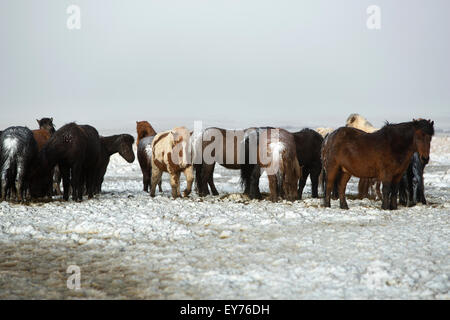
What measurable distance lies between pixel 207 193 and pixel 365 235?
7120 millimetres

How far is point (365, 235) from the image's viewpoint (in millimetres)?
6531

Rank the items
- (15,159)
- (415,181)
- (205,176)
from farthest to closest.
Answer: (205,176)
(15,159)
(415,181)

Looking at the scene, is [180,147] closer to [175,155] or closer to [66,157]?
[175,155]

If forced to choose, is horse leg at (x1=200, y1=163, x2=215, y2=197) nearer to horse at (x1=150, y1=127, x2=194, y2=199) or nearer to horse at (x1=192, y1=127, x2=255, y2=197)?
horse at (x1=192, y1=127, x2=255, y2=197)

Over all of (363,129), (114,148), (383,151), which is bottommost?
(114,148)

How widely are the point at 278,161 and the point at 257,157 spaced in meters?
0.73

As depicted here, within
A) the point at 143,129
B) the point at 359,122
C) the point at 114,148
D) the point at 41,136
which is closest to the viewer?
the point at 359,122

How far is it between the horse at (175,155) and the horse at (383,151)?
3.84 meters

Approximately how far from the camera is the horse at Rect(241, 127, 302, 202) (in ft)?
34.4

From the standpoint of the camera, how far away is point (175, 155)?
449 inches

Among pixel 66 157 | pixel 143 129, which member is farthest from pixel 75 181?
pixel 143 129

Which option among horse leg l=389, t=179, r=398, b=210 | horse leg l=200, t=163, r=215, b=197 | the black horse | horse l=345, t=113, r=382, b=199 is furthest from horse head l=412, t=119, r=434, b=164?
horse leg l=200, t=163, r=215, b=197

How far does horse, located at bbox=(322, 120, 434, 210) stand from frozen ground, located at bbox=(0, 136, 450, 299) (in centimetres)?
80

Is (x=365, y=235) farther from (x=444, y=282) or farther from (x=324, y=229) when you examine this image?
(x=444, y=282)
